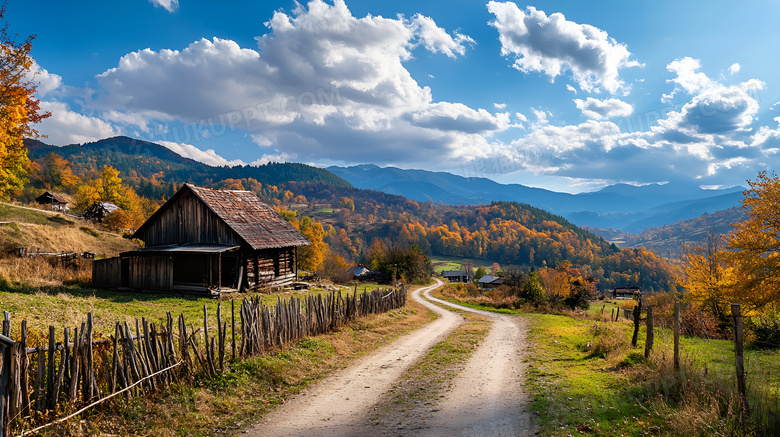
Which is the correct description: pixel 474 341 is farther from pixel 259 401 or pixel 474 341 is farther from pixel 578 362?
pixel 259 401

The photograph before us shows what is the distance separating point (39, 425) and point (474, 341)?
47.8 feet

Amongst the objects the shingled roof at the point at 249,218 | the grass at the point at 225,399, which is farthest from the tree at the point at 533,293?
the grass at the point at 225,399

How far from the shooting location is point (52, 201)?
209ft

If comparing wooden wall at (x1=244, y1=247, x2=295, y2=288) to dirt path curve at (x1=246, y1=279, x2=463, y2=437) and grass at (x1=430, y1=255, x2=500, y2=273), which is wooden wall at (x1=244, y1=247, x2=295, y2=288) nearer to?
dirt path curve at (x1=246, y1=279, x2=463, y2=437)

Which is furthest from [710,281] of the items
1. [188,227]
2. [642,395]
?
[188,227]

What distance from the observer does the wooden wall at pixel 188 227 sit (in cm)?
2469

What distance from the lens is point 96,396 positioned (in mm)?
6777

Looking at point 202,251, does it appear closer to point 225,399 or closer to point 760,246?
point 225,399

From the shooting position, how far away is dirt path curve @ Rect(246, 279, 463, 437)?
23.2 feet

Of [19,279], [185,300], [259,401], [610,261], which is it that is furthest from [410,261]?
[610,261]

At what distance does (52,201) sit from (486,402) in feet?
269

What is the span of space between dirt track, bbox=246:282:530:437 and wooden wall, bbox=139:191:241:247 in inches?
628

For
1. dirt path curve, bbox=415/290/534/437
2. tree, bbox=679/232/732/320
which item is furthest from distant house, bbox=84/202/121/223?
tree, bbox=679/232/732/320

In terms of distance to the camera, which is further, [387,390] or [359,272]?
[359,272]
